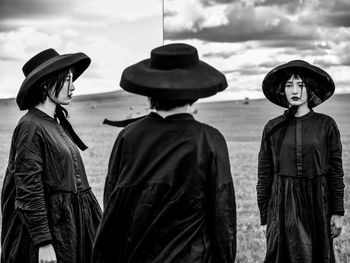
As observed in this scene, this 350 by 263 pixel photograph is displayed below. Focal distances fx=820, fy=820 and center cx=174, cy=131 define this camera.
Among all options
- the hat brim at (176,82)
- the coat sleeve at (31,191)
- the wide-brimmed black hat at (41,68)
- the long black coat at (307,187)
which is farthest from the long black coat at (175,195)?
the long black coat at (307,187)

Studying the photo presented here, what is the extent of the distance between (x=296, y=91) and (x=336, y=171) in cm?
50

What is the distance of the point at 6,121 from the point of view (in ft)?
21.5

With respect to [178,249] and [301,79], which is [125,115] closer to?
[301,79]

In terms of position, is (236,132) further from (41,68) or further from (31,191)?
(31,191)

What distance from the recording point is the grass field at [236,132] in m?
6.05

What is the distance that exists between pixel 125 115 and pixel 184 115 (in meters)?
3.85

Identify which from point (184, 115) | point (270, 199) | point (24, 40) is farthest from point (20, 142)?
point (24, 40)

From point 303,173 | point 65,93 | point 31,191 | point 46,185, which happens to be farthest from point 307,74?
point 31,191

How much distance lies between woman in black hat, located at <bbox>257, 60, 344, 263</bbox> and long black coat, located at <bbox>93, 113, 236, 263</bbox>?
173 centimetres

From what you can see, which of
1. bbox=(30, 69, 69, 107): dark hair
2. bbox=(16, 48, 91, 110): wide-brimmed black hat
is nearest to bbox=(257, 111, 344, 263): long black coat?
bbox=(16, 48, 91, 110): wide-brimmed black hat

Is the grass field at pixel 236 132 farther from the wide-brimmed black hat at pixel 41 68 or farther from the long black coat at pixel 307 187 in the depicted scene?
the wide-brimmed black hat at pixel 41 68

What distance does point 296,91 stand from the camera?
4.60 meters

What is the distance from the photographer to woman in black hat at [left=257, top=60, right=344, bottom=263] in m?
4.56

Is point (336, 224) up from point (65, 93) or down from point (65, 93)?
down
